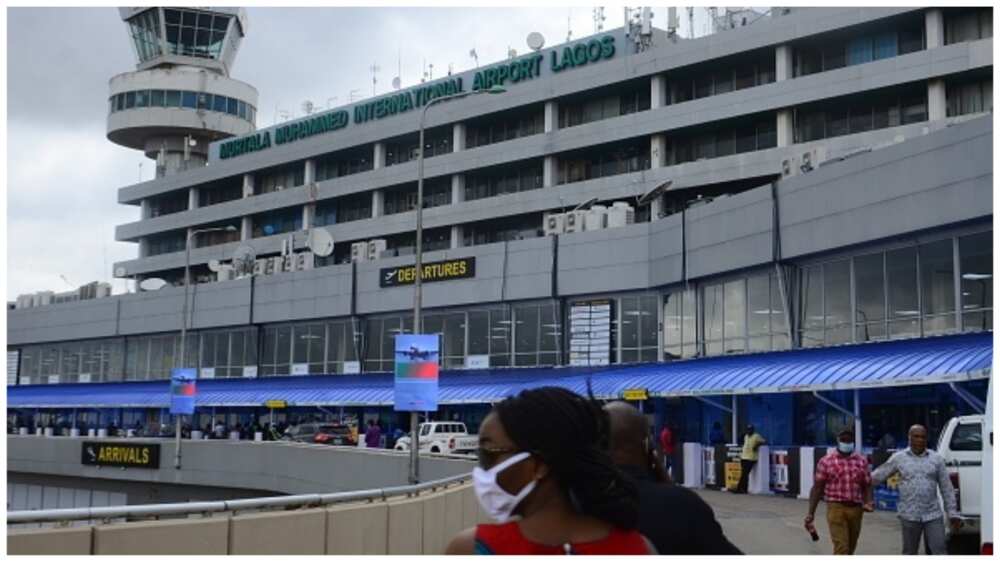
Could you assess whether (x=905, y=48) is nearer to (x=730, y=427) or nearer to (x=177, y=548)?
(x=730, y=427)

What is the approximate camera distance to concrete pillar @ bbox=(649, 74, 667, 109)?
179 feet

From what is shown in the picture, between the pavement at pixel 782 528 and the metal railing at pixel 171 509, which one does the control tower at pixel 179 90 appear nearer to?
the pavement at pixel 782 528

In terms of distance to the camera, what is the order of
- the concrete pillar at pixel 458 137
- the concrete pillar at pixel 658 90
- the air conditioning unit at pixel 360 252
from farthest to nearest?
the concrete pillar at pixel 458 137 < the air conditioning unit at pixel 360 252 < the concrete pillar at pixel 658 90

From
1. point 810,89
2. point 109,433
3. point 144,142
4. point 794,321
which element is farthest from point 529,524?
point 144,142

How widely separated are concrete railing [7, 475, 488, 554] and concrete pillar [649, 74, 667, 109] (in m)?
40.4

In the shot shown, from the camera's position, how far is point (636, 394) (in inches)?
1431

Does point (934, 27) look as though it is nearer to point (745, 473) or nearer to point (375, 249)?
point (745, 473)

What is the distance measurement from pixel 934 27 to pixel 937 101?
9.77 ft

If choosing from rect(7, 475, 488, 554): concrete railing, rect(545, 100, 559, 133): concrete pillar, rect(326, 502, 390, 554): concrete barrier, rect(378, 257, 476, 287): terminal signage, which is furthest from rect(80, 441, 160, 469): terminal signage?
rect(326, 502, 390, 554): concrete barrier

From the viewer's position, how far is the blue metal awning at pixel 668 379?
2662cm

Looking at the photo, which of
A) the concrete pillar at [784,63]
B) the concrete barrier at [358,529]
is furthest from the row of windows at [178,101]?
the concrete barrier at [358,529]

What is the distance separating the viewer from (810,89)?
1930 inches

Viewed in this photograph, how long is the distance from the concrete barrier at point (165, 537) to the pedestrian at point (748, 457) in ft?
65.2

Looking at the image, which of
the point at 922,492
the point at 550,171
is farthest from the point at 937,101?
the point at 922,492
